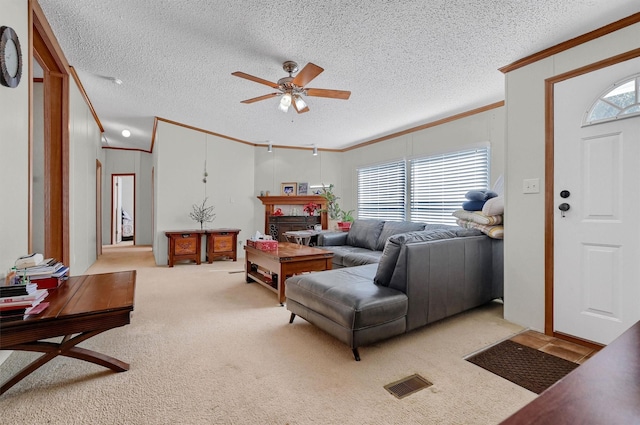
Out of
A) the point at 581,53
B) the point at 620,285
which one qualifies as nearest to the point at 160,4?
the point at 581,53

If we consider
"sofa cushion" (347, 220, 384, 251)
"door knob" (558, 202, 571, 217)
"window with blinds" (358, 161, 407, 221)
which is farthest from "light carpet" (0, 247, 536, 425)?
"window with blinds" (358, 161, 407, 221)

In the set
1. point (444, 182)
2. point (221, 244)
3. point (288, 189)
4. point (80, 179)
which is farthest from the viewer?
point (288, 189)

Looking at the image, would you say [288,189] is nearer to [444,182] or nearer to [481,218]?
[444,182]

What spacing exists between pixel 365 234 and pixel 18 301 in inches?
155

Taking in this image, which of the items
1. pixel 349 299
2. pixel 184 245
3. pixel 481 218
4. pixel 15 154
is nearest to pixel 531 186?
pixel 481 218

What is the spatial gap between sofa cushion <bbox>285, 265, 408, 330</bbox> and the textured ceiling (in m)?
1.99

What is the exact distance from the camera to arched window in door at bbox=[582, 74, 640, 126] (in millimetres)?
2084

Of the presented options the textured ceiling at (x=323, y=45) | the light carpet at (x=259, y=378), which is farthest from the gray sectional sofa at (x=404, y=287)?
the textured ceiling at (x=323, y=45)

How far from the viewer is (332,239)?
199 inches

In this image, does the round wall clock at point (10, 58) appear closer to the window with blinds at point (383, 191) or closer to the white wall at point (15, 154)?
the white wall at point (15, 154)

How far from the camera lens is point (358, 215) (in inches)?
266

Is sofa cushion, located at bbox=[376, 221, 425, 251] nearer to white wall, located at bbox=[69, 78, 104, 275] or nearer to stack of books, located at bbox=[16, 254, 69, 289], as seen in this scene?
stack of books, located at bbox=[16, 254, 69, 289]

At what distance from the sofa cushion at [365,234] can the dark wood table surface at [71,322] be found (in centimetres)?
329

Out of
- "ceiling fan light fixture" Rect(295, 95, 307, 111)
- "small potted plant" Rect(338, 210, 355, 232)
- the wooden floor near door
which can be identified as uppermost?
"ceiling fan light fixture" Rect(295, 95, 307, 111)
